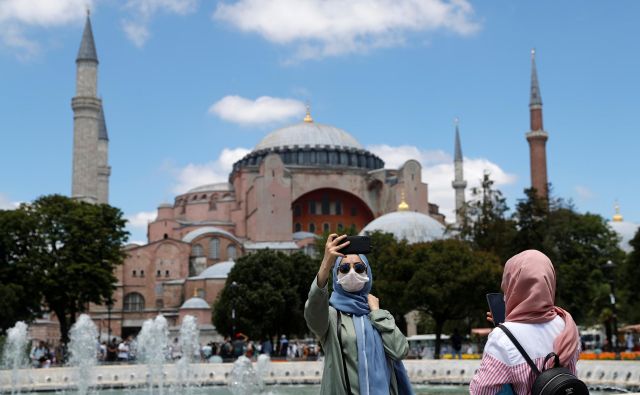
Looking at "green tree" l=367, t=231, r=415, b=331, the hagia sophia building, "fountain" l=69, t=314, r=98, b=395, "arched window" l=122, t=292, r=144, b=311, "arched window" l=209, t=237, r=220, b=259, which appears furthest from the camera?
"arched window" l=209, t=237, r=220, b=259

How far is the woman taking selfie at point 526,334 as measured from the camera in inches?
119

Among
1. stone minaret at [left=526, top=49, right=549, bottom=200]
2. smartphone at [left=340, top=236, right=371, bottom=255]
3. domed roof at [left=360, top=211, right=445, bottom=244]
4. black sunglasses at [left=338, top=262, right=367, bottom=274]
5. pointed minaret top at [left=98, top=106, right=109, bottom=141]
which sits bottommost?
black sunglasses at [left=338, top=262, right=367, bottom=274]

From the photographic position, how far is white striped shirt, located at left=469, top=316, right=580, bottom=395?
3025mm

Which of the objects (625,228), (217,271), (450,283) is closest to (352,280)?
(450,283)

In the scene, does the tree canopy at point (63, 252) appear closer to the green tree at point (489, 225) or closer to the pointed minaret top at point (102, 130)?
the green tree at point (489, 225)

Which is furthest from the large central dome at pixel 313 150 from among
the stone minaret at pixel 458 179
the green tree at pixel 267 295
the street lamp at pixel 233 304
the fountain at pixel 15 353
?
the fountain at pixel 15 353

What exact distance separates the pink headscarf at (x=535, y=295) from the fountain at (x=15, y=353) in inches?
634

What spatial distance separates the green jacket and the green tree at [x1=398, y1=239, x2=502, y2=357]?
24.8m

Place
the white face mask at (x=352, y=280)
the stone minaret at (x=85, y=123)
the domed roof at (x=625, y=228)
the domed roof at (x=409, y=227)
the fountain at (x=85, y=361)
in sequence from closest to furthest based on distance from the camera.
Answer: the white face mask at (x=352, y=280)
the fountain at (x=85, y=361)
the stone minaret at (x=85, y=123)
the domed roof at (x=409, y=227)
the domed roof at (x=625, y=228)

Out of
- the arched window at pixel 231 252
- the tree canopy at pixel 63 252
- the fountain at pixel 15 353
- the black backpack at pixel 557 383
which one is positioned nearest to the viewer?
the black backpack at pixel 557 383

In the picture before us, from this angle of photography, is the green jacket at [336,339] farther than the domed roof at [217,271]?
No

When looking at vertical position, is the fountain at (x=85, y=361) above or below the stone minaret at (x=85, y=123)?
below

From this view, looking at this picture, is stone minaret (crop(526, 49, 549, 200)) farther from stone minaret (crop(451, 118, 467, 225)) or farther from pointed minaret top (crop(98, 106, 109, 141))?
pointed minaret top (crop(98, 106, 109, 141))

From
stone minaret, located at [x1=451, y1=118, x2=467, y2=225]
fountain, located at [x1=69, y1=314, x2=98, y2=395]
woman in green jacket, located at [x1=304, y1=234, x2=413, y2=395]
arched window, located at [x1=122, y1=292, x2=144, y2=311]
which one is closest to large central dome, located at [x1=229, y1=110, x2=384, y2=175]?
stone minaret, located at [x1=451, y1=118, x2=467, y2=225]
